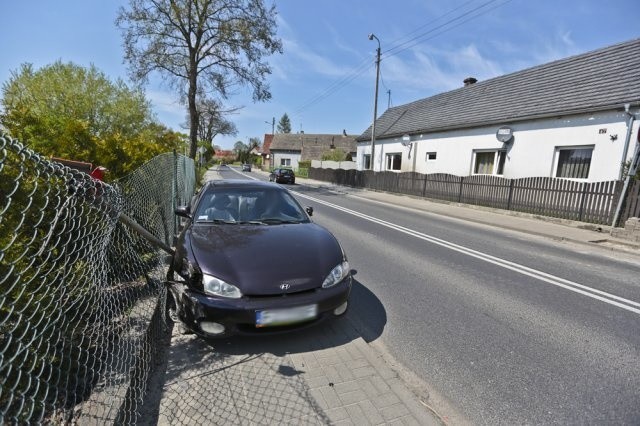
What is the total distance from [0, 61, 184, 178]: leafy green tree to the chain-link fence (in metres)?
1.73

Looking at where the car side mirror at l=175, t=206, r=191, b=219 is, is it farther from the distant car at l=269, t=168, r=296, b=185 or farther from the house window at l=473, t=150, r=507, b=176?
the distant car at l=269, t=168, r=296, b=185

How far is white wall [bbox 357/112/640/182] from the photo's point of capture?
11.1 m

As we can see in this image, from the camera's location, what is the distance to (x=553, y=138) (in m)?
13.0

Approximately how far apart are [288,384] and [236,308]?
0.72m

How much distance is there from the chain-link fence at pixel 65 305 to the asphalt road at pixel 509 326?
224cm

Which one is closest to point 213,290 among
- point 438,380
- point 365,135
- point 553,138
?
point 438,380

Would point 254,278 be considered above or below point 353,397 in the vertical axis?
above

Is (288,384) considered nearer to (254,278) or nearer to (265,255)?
(254,278)

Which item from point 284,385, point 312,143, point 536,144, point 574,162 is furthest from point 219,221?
point 312,143

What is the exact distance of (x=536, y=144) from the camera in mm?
13656

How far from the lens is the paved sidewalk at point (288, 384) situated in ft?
7.35

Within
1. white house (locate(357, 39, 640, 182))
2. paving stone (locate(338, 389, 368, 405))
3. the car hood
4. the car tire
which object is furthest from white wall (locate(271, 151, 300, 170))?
paving stone (locate(338, 389, 368, 405))

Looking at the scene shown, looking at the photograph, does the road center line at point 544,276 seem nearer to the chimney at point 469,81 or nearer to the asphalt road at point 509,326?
the asphalt road at point 509,326

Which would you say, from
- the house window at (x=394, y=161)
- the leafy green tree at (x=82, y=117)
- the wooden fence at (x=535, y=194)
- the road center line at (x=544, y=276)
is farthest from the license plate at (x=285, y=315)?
the house window at (x=394, y=161)
